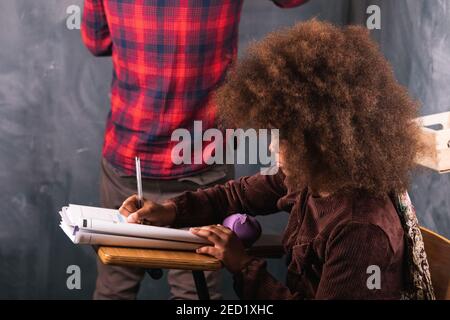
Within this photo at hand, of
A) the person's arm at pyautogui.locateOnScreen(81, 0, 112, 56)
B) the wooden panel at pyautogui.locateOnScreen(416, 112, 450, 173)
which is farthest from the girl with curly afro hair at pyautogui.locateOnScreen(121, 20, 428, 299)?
the person's arm at pyautogui.locateOnScreen(81, 0, 112, 56)

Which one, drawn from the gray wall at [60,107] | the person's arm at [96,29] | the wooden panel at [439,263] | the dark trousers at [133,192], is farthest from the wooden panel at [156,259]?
the gray wall at [60,107]

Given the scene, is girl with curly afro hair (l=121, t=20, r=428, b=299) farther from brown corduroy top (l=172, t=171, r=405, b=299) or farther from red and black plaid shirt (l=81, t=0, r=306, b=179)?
red and black plaid shirt (l=81, t=0, r=306, b=179)

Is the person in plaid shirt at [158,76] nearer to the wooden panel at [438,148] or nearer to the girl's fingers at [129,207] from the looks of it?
the girl's fingers at [129,207]

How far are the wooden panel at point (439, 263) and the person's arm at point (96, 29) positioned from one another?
1.15 metres

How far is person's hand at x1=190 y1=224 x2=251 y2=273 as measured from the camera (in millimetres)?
1819

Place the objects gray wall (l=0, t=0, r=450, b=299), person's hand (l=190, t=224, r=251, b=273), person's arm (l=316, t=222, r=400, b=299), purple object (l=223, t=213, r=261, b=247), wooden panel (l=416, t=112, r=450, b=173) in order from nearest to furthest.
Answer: person's arm (l=316, t=222, r=400, b=299), person's hand (l=190, t=224, r=251, b=273), purple object (l=223, t=213, r=261, b=247), wooden panel (l=416, t=112, r=450, b=173), gray wall (l=0, t=0, r=450, b=299)

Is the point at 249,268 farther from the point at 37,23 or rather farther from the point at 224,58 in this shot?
the point at 37,23

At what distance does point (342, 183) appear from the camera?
175cm

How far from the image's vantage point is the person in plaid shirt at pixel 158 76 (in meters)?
2.37

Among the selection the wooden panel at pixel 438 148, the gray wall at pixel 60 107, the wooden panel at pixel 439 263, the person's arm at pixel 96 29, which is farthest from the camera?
the gray wall at pixel 60 107

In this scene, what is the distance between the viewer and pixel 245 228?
2.03 metres

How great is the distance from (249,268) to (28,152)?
117cm

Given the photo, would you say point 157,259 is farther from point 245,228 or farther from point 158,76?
point 158,76

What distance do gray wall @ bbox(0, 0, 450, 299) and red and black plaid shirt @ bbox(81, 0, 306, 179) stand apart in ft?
0.64
